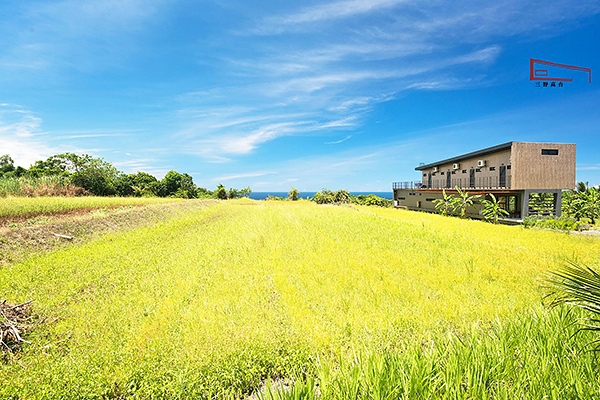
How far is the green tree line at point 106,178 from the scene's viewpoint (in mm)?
26347

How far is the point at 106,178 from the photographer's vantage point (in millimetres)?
28297

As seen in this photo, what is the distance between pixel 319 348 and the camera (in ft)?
12.1

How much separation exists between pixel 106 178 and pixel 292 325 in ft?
107

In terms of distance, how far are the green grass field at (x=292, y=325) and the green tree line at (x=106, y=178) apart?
22.6m

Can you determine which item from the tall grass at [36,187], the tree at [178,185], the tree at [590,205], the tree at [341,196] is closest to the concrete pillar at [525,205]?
the tree at [590,205]

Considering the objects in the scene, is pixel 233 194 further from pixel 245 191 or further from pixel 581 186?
pixel 581 186

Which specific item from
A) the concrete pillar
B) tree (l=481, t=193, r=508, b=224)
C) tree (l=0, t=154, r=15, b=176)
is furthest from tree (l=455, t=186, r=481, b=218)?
tree (l=0, t=154, r=15, b=176)

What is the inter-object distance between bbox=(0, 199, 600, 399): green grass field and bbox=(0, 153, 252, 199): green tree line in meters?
22.6

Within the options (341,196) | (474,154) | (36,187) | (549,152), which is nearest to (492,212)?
(549,152)

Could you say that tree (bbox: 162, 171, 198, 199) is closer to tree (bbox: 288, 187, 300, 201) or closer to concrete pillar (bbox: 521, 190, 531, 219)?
tree (bbox: 288, 187, 300, 201)

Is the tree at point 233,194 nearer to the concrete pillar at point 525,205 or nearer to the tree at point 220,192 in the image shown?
the tree at point 220,192

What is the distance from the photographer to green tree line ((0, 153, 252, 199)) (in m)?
26.3

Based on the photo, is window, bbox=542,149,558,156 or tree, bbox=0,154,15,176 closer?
window, bbox=542,149,558,156

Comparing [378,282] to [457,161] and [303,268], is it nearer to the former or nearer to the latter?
[303,268]
